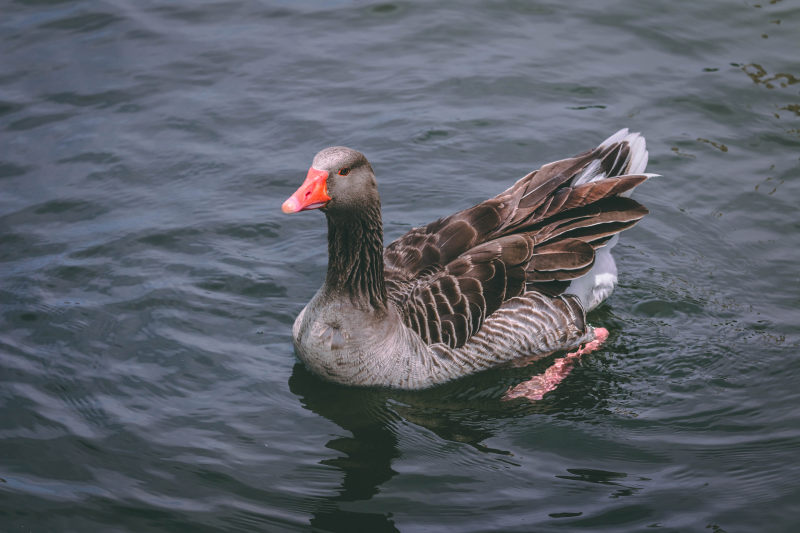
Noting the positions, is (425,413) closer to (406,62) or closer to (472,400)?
(472,400)

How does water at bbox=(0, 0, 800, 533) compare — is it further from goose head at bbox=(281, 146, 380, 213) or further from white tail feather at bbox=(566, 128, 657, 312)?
goose head at bbox=(281, 146, 380, 213)

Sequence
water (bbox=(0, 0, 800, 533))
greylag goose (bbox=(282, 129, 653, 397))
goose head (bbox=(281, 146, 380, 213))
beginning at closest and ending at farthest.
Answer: water (bbox=(0, 0, 800, 533))
goose head (bbox=(281, 146, 380, 213))
greylag goose (bbox=(282, 129, 653, 397))

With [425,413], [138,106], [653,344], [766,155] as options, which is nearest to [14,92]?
[138,106]

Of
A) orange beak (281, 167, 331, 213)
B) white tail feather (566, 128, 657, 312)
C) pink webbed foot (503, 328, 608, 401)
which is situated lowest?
pink webbed foot (503, 328, 608, 401)

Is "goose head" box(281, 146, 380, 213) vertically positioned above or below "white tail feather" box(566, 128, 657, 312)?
above

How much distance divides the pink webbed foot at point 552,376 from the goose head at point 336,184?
235 centimetres

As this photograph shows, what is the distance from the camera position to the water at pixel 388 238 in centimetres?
716

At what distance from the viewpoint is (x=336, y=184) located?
7.52 m

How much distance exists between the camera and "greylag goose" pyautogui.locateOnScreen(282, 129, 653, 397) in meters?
8.05

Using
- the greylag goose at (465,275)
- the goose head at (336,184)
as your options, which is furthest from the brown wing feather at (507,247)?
the goose head at (336,184)

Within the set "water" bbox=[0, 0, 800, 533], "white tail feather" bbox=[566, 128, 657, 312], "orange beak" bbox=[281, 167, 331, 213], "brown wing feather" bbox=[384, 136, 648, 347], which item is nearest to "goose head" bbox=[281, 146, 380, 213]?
"orange beak" bbox=[281, 167, 331, 213]

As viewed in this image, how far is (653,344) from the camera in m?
8.97

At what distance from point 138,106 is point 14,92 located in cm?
188

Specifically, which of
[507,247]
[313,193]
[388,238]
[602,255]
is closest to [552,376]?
[507,247]
